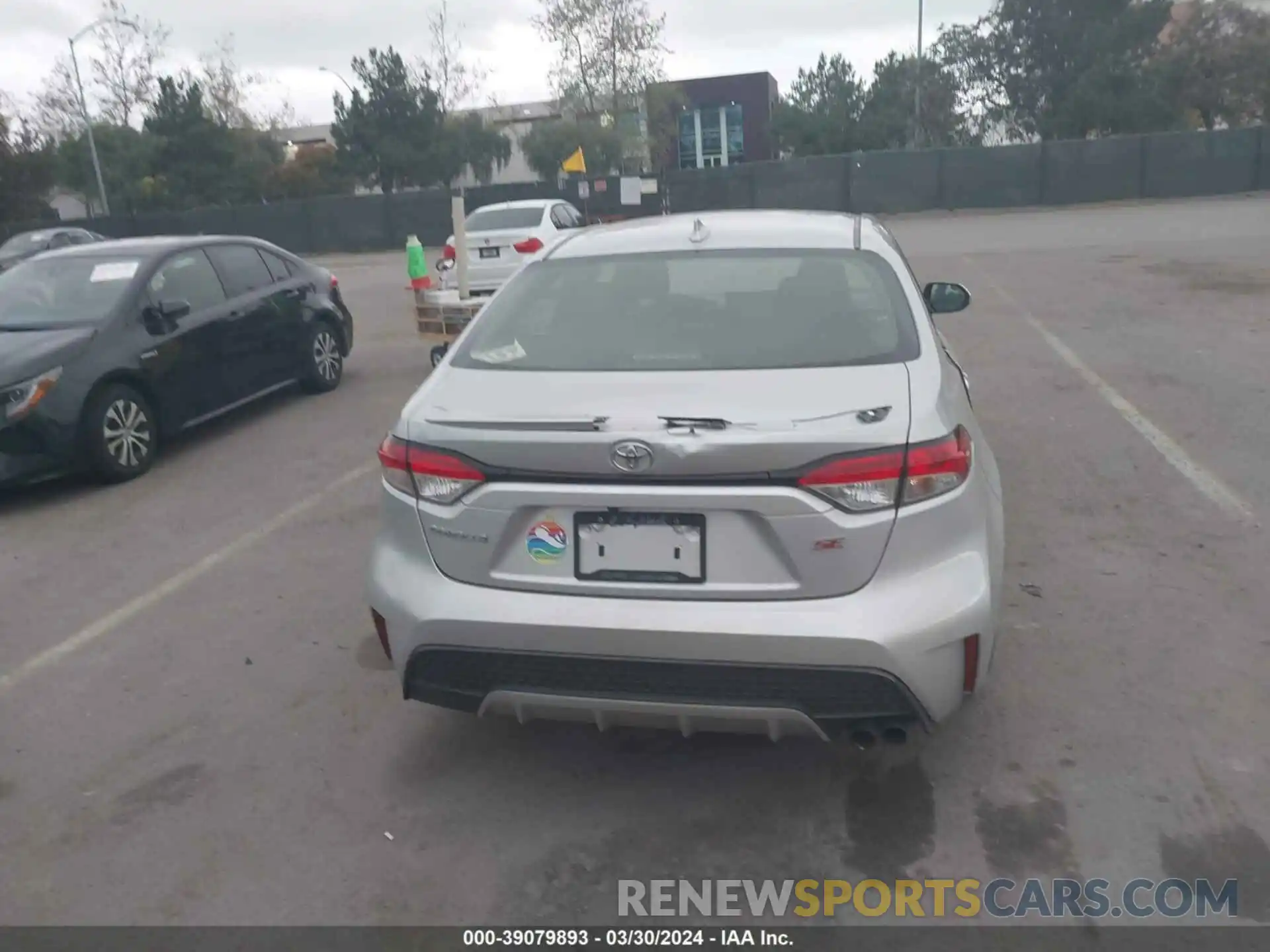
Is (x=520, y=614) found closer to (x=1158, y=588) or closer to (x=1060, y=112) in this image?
(x=1158, y=588)

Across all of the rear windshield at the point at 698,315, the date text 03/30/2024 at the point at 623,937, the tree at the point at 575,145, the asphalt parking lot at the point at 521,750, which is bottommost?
the date text 03/30/2024 at the point at 623,937

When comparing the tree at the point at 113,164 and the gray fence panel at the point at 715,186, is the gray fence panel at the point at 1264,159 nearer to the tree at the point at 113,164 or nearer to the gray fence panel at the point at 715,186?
the gray fence panel at the point at 715,186

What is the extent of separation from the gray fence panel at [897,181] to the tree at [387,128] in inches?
854

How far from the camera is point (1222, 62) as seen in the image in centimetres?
4912

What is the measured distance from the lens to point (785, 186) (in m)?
37.5

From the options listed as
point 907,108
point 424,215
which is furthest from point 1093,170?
point 907,108

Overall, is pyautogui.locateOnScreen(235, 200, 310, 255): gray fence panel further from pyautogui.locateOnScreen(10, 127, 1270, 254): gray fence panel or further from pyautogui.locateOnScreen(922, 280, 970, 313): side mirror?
pyautogui.locateOnScreen(922, 280, 970, 313): side mirror

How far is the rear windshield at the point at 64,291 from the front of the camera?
7621mm

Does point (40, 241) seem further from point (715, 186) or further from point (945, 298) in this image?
point (945, 298)

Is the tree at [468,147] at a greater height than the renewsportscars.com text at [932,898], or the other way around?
the tree at [468,147]

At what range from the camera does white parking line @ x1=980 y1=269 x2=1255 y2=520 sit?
226 inches

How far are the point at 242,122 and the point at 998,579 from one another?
66.2 meters

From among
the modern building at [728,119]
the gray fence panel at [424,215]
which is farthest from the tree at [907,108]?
the gray fence panel at [424,215]

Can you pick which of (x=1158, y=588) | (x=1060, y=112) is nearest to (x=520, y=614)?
(x=1158, y=588)
